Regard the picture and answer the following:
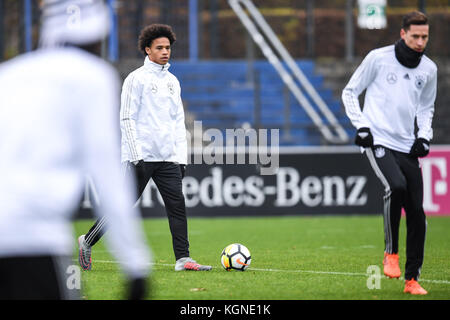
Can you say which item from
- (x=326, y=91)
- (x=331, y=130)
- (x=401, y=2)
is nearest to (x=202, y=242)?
(x=331, y=130)

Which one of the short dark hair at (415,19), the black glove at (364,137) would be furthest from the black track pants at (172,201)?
the short dark hair at (415,19)

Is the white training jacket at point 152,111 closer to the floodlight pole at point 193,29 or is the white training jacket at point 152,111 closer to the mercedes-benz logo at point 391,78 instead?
the mercedes-benz logo at point 391,78

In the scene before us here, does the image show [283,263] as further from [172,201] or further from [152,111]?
[152,111]

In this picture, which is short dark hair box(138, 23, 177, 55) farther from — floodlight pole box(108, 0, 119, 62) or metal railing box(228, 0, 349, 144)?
floodlight pole box(108, 0, 119, 62)

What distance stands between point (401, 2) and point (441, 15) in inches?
41.5

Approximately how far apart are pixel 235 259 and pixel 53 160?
205 inches

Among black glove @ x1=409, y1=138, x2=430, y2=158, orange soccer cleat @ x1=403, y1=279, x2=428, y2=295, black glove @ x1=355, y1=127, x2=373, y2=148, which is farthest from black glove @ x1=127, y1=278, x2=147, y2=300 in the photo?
black glove @ x1=409, y1=138, x2=430, y2=158

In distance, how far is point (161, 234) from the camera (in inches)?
520

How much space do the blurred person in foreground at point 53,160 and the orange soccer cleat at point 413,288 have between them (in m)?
3.76

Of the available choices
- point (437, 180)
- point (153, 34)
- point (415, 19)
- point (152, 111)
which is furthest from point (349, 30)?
point (415, 19)

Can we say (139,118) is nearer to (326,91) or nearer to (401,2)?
(326,91)

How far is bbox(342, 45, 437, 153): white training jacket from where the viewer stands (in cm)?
698

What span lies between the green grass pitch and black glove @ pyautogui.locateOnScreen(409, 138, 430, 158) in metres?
1.01

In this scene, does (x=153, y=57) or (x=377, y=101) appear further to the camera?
(x=153, y=57)
